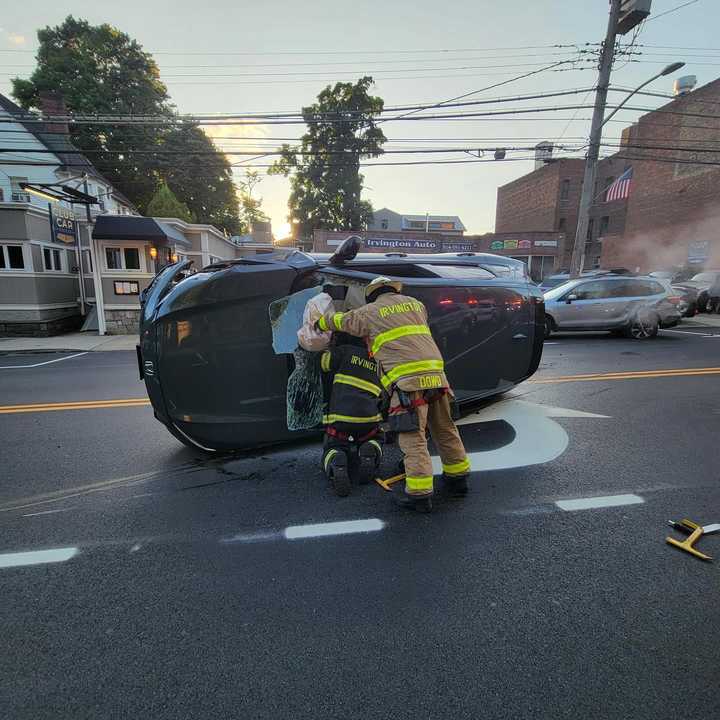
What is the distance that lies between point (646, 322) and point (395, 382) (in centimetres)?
1017

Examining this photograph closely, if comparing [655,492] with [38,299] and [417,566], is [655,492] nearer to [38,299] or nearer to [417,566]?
[417,566]

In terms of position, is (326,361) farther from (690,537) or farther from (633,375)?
(633,375)

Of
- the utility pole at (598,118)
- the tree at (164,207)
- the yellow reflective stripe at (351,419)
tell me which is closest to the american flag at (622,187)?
the utility pole at (598,118)

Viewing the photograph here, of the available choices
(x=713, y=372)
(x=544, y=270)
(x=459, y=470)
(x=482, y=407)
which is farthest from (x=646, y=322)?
(x=544, y=270)

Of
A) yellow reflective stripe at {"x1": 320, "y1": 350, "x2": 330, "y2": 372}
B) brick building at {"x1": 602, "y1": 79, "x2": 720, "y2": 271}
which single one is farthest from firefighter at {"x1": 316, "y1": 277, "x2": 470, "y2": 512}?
brick building at {"x1": 602, "y1": 79, "x2": 720, "y2": 271}

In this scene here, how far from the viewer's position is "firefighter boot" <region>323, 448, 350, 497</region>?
10.1ft

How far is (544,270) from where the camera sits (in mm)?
32312

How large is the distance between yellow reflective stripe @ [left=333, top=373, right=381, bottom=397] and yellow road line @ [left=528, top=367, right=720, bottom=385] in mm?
3774

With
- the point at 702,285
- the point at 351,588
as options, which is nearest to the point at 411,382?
the point at 351,588

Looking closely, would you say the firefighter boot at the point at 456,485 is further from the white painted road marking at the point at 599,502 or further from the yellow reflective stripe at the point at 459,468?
the white painted road marking at the point at 599,502

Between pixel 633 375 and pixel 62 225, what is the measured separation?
56.2ft

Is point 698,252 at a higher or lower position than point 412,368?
higher

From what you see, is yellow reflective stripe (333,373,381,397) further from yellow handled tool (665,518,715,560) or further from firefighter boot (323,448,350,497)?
yellow handled tool (665,518,715,560)

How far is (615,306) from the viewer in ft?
34.8
